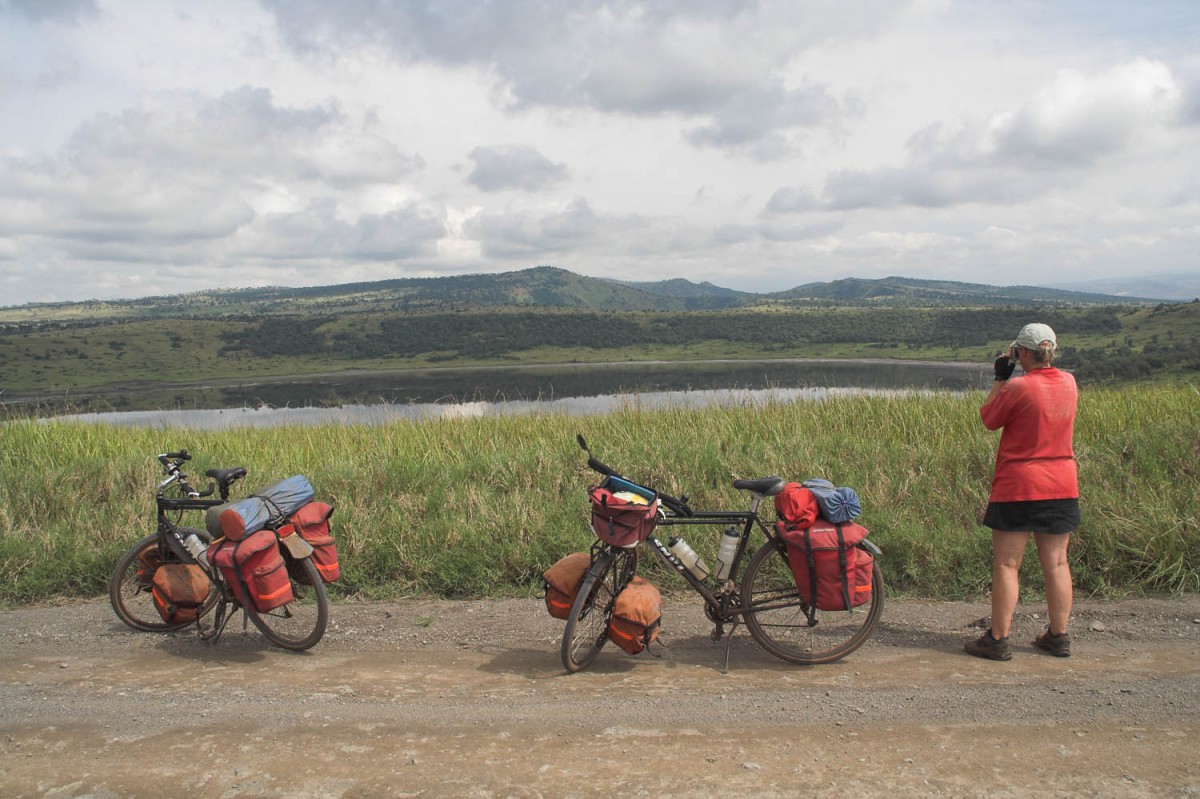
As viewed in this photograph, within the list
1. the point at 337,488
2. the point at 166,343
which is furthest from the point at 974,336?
the point at 166,343

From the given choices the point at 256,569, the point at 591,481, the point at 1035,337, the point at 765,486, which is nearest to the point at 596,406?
the point at 591,481

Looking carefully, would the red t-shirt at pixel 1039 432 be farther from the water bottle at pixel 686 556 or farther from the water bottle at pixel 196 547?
the water bottle at pixel 196 547

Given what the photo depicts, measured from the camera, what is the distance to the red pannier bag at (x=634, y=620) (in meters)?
4.61

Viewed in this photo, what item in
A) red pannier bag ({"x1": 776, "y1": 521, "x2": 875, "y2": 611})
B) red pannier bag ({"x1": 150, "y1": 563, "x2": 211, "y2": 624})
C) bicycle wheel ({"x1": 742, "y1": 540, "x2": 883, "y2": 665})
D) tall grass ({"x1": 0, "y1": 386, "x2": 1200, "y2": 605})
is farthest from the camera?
tall grass ({"x1": 0, "y1": 386, "x2": 1200, "y2": 605})

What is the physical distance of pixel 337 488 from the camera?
8133mm

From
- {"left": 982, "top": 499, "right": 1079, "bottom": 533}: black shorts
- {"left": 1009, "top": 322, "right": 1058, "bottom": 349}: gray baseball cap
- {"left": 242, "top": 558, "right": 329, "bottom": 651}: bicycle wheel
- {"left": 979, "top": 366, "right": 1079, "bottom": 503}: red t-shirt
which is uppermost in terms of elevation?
{"left": 1009, "top": 322, "right": 1058, "bottom": 349}: gray baseball cap

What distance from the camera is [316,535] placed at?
523 centimetres

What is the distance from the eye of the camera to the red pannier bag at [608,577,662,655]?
4.61 metres

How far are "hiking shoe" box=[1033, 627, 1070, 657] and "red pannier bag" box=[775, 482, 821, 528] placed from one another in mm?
1807

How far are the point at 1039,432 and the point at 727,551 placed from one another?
6.88ft

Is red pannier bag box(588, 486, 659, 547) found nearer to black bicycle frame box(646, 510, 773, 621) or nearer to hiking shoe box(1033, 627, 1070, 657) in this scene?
black bicycle frame box(646, 510, 773, 621)

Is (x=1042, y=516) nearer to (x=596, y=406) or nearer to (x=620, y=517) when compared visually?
(x=620, y=517)

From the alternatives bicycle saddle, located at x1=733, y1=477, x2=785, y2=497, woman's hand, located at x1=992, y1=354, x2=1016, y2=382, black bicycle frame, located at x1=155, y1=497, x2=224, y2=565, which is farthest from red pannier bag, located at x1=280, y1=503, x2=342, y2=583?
woman's hand, located at x1=992, y1=354, x2=1016, y2=382

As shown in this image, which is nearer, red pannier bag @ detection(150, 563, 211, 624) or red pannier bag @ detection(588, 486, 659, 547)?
red pannier bag @ detection(588, 486, 659, 547)
